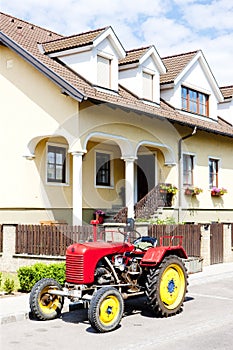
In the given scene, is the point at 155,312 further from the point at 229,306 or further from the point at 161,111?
the point at 161,111

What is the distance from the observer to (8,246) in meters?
15.2

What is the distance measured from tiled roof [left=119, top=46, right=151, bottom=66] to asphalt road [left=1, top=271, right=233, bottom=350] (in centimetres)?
1188

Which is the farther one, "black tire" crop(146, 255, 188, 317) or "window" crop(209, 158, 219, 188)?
"window" crop(209, 158, 219, 188)

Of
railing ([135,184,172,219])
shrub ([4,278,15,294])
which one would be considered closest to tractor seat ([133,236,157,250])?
shrub ([4,278,15,294])

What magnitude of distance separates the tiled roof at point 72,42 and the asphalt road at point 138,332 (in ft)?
35.0

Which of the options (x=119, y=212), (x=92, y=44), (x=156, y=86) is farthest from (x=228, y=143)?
(x=92, y=44)

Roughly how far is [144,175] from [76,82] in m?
6.56

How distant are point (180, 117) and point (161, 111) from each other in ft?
3.88

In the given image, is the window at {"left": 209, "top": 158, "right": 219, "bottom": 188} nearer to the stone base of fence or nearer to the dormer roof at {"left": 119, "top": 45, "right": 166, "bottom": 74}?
the dormer roof at {"left": 119, "top": 45, "right": 166, "bottom": 74}

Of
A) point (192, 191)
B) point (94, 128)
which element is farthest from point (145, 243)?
point (192, 191)

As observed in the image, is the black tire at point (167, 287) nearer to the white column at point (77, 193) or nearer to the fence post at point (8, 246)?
the fence post at point (8, 246)

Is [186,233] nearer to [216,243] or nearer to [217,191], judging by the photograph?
[216,243]

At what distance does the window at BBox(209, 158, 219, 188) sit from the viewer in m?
23.8

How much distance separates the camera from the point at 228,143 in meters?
24.9
